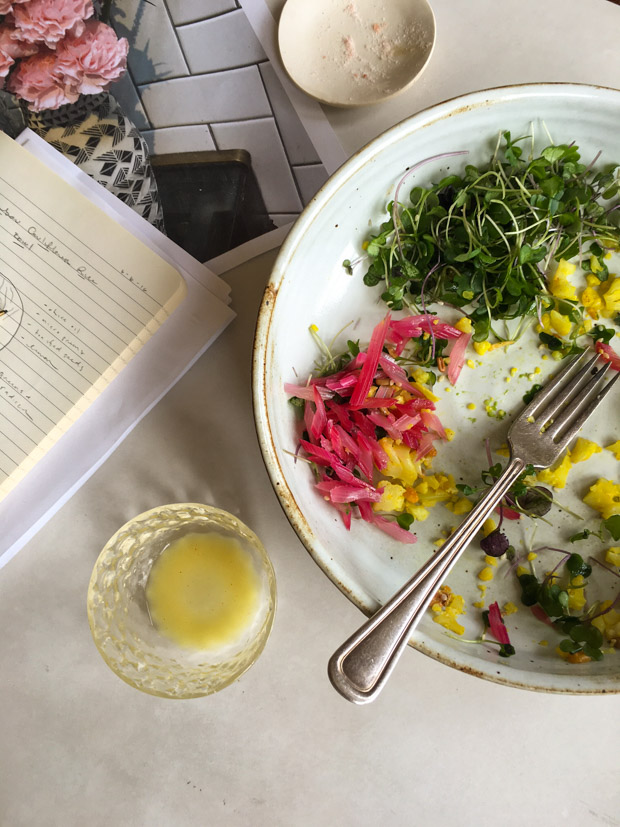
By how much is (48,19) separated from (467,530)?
2.89 feet

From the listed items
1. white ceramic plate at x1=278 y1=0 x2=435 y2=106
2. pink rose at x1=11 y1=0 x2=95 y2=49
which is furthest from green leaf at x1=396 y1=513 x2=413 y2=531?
pink rose at x1=11 y1=0 x2=95 y2=49

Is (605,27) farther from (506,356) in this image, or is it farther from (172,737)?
(172,737)

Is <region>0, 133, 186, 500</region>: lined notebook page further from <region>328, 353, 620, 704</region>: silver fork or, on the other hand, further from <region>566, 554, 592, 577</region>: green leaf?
<region>566, 554, 592, 577</region>: green leaf

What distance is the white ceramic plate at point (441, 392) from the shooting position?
66cm

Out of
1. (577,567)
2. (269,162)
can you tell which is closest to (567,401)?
(577,567)

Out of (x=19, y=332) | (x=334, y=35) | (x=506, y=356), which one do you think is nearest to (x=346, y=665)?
(x=506, y=356)

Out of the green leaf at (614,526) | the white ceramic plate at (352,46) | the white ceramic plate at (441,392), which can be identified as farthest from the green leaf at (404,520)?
the white ceramic plate at (352,46)

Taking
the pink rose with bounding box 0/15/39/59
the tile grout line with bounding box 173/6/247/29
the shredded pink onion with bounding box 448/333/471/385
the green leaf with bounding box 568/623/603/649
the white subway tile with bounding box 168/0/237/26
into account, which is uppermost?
the pink rose with bounding box 0/15/39/59

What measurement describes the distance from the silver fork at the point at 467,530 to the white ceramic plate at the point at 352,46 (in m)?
0.46

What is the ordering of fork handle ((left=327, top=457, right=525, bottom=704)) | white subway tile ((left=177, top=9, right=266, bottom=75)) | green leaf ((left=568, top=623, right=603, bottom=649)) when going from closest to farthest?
fork handle ((left=327, top=457, right=525, bottom=704)), green leaf ((left=568, top=623, right=603, bottom=649)), white subway tile ((left=177, top=9, right=266, bottom=75))

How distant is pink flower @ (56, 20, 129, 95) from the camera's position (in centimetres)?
81

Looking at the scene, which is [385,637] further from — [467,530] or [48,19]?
[48,19]

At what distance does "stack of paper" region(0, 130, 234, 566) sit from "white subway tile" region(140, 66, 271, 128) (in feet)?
0.48

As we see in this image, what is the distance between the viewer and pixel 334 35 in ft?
2.60
